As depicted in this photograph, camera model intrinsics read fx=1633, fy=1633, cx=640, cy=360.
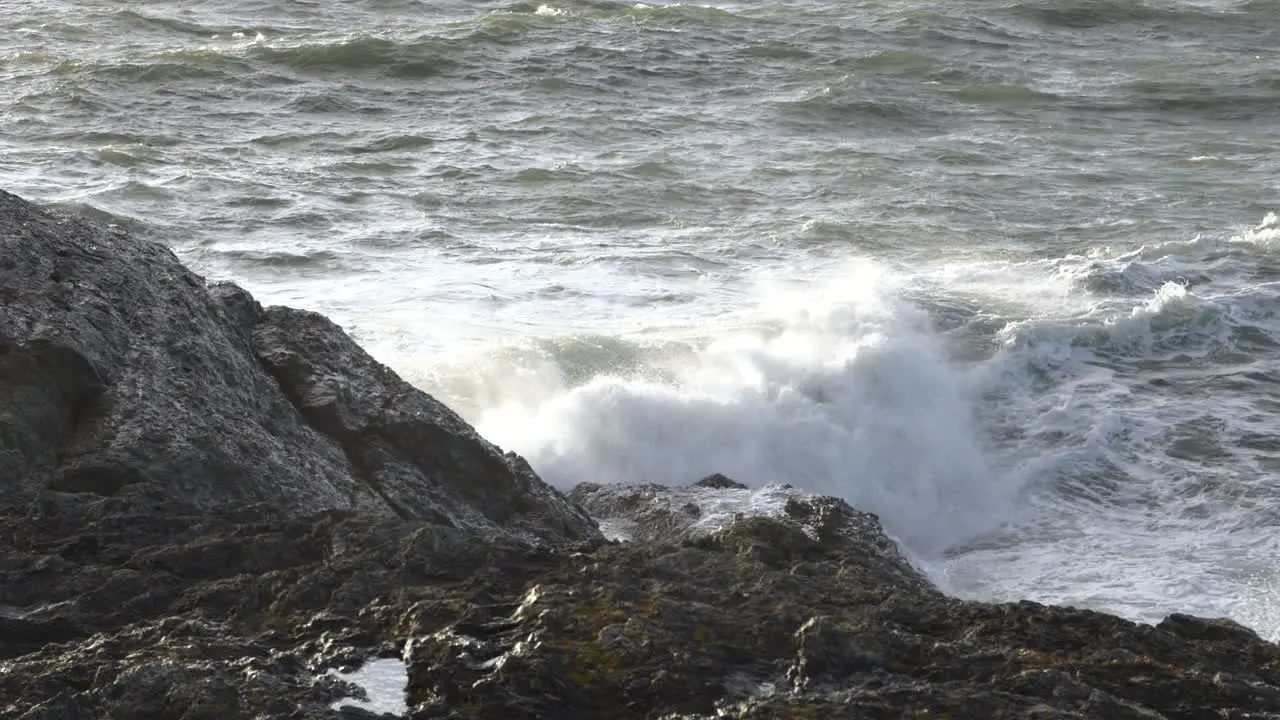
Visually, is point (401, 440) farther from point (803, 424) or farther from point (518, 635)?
point (803, 424)

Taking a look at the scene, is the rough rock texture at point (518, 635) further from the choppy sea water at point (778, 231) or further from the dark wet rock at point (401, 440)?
the choppy sea water at point (778, 231)

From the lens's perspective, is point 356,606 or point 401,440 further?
point 401,440

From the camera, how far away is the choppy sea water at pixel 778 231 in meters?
9.03

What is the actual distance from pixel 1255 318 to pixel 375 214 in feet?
22.6

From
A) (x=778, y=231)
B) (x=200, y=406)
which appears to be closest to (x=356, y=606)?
(x=200, y=406)

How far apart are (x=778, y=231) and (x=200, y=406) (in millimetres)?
9328

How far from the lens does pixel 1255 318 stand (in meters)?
11.6

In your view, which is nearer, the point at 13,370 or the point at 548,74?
the point at 13,370

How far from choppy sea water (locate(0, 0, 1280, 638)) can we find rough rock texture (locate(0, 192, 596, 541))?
3.13m

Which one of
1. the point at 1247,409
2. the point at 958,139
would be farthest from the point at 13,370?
the point at 958,139

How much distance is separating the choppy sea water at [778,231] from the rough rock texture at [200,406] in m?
3.13

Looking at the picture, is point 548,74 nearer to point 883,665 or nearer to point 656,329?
point 656,329

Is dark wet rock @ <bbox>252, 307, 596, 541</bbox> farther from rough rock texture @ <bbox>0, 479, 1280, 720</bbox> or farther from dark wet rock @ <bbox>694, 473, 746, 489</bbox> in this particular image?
dark wet rock @ <bbox>694, 473, 746, 489</bbox>

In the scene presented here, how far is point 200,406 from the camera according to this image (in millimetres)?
4531
